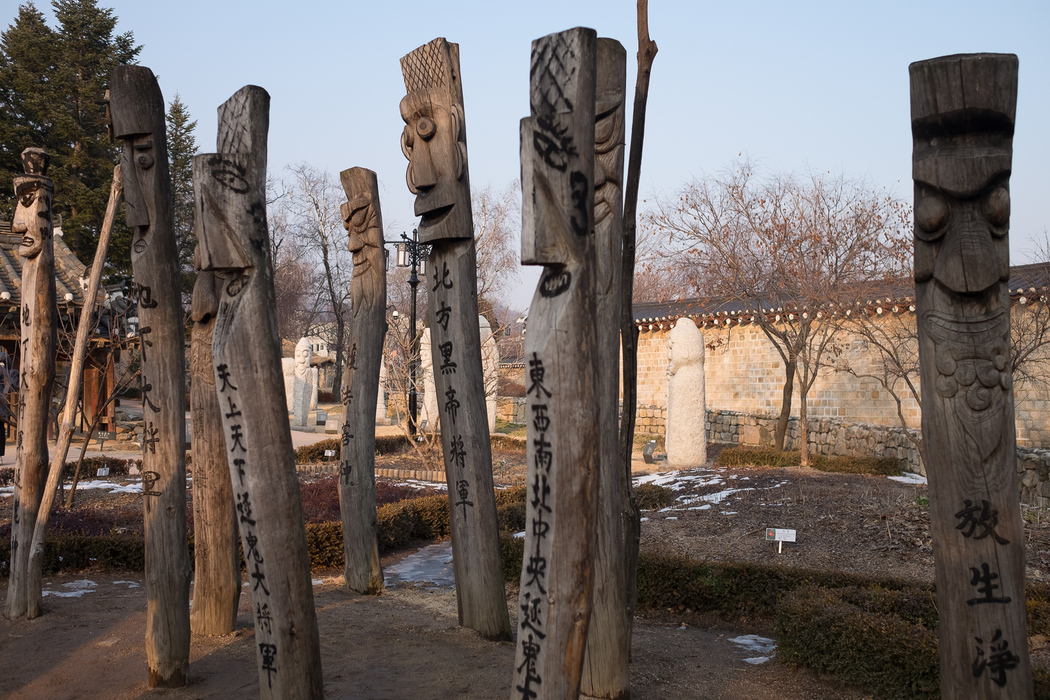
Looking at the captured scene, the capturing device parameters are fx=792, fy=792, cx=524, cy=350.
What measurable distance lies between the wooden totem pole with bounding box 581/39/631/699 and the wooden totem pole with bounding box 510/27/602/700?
3.63 ft

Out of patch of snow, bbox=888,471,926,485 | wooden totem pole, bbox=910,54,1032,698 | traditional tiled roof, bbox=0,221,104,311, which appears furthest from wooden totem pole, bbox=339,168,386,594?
traditional tiled roof, bbox=0,221,104,311

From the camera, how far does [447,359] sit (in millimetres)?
5512

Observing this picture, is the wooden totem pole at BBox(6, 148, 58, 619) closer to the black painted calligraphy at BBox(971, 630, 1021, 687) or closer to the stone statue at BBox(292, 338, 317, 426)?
the black painted calligraphy at BBox(971, 630, 1021, 687)

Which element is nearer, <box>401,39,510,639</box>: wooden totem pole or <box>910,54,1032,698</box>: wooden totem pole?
<box>910,54,1032,698</box>: wooden totem pole

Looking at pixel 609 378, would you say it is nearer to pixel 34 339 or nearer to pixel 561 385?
pixel 561 385

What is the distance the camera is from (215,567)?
556 cm

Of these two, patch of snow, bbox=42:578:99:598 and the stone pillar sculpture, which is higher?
the stone pillar sculpture

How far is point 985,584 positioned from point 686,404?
11978mm

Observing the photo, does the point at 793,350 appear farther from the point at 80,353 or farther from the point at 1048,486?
the point at 80,353

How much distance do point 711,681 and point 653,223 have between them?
13.1 m

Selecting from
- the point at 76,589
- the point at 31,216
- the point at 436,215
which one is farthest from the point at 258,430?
the point at 76,589

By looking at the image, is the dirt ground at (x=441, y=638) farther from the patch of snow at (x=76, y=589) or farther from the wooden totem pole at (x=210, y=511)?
the wooden totem pole at (x=210, y=511)

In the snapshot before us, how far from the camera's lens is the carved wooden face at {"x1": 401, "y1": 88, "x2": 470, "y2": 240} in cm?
514

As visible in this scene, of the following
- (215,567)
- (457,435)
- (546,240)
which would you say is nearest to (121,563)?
(215,567)
